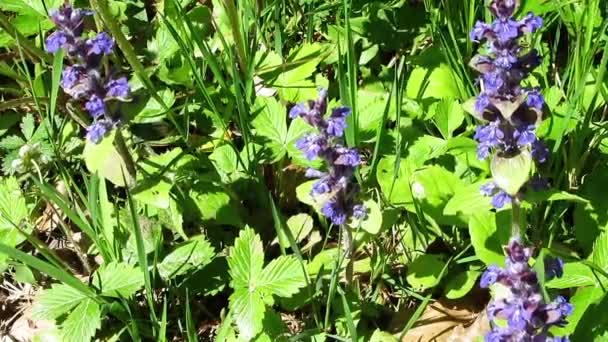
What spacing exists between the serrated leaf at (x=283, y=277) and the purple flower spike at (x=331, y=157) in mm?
211

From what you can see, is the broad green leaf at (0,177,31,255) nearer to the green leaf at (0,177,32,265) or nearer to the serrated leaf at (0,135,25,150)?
the green leaf at (0,177,32,265)

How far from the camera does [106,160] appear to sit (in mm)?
2715

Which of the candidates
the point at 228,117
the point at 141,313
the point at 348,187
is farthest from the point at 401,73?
the point at 141,313

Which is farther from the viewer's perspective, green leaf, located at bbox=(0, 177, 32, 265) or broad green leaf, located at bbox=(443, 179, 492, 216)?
green leaf, located at bbox=(0, 177, 32, 265)

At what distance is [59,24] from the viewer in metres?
2.43

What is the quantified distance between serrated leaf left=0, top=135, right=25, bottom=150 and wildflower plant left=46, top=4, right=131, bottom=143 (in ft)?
2.58

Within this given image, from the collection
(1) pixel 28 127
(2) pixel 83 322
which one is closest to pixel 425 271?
(2) pixel 83 322

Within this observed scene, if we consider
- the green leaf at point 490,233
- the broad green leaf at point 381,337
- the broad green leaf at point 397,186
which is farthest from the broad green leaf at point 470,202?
the broad green leaf at point 381,337

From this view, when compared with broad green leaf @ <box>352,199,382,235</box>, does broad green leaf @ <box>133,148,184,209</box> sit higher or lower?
higher

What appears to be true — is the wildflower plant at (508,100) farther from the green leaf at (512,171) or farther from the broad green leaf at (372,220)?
the broad green leaf at (372,220)

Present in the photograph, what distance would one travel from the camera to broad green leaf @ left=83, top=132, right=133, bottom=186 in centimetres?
260

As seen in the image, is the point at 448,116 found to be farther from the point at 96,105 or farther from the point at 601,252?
the point at 96,105

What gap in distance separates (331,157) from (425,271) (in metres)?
0.61

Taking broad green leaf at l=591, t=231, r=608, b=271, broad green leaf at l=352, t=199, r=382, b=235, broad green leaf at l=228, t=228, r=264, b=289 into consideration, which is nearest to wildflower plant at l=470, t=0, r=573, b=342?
broad green leaf at l=591, t=231, r=608, b=271
